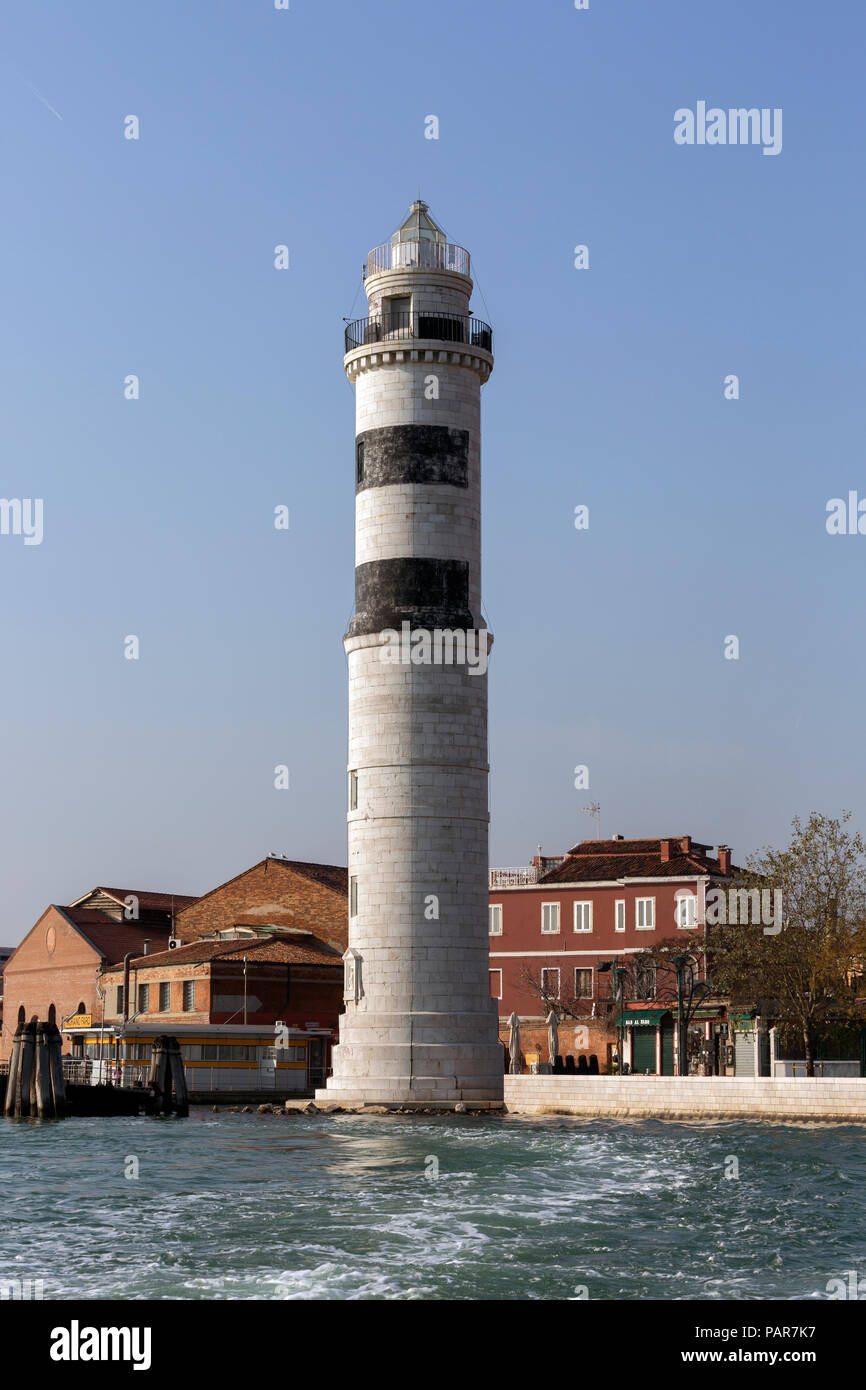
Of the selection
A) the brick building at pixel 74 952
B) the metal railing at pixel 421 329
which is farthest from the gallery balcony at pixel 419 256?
the brick building at pixel 74 952

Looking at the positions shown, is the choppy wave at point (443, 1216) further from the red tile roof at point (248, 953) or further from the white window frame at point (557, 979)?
the red tile roof at point (248, 953)

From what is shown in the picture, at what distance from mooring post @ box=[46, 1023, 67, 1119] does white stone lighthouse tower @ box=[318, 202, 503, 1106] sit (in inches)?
313

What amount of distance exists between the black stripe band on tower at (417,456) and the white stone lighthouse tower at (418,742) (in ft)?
0.13

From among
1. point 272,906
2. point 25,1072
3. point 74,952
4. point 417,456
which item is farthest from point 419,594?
point 74,952

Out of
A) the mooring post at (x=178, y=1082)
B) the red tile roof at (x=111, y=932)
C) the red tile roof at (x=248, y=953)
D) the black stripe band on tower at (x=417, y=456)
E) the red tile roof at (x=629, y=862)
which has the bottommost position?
the mooring post at (x=178, y=1082)

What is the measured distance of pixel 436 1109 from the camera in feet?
141

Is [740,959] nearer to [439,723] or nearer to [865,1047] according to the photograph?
[865,1047]

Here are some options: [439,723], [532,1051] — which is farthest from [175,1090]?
[532,1051]

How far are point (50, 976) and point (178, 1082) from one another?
28933 millimetres

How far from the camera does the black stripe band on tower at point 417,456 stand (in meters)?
45.4

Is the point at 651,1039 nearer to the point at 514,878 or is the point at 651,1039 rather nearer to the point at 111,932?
the point at 514,878

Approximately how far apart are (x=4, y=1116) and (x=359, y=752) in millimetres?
15173

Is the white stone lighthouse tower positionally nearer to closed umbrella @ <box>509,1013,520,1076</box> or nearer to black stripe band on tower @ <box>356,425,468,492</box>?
black stripe band on tower @ <box>356,425,468,492</box>

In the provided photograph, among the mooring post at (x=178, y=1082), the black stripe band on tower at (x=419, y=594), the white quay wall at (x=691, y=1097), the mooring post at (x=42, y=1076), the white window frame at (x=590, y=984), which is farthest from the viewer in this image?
the white window frame at (x=590, y=984)
